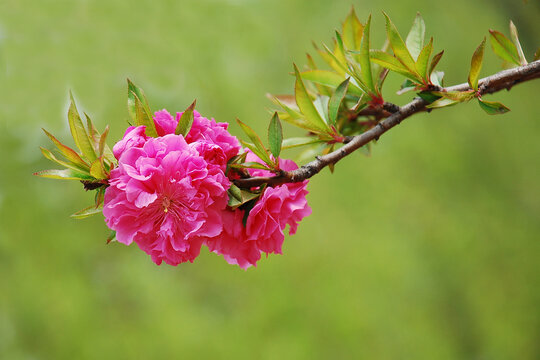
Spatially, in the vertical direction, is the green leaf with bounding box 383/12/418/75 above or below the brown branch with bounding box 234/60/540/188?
above

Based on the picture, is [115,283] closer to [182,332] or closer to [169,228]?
[182,332]

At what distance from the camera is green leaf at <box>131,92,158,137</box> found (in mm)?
538

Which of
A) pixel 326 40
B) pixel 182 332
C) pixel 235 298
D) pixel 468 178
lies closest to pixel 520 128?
pixel 468 178

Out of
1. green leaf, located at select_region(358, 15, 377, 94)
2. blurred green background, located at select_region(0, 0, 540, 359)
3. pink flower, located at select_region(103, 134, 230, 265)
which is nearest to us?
pink flower, located at select_region(103, 134, 230, 265)

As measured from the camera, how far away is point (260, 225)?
55cm

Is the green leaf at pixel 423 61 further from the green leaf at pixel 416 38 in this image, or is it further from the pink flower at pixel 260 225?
the pink flower at pixel 260 225

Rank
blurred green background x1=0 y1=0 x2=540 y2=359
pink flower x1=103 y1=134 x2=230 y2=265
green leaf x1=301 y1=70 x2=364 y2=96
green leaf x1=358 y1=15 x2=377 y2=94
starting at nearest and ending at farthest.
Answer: pink flower x1=103 y1=134 x2=230 y2=265
green leaf x1=358 y1=15 x2=377 y2=94
green leaf x1=301 y1=70 x2=364 y2=96
blurred green background x1=0 y1=0 x2=540 y2=359

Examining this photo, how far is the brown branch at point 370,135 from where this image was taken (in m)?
0.56

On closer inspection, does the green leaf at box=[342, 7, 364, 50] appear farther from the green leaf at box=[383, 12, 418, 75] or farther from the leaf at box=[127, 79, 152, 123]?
the leaf at box=[127, 79, 152, 123]

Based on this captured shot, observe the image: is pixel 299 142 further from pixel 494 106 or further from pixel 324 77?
pixel 494 106

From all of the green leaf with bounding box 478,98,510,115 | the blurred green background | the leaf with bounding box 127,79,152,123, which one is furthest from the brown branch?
the blurred green background

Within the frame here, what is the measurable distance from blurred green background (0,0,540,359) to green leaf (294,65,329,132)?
1.33 metres

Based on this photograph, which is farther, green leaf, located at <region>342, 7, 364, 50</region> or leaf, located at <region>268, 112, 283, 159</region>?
green leaf, located at <region>342, 7, 364, 50</region>

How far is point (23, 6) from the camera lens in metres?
1.97
